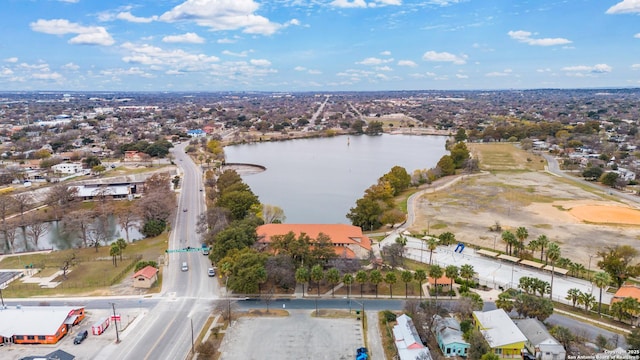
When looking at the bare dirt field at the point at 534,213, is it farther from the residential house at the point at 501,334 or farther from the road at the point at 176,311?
the road at the point at 176,311

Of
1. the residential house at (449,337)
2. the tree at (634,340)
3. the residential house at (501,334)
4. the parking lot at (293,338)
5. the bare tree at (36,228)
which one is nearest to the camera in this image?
the tree at (634,340)

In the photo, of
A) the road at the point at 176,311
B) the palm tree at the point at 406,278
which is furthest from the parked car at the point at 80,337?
the palm tree at the point at 406,278

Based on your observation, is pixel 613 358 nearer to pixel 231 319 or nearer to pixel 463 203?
pixel 231 319

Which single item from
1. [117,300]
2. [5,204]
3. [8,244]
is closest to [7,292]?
[117,300]

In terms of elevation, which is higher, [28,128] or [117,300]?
[28,128]

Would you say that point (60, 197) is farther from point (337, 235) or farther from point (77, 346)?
point (337, 235)

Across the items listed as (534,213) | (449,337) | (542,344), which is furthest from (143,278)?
(534,213)

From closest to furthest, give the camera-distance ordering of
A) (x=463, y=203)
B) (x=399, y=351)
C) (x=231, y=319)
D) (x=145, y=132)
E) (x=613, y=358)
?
(x=613, y=358)
(x=399, y=351)
(x=231, y=319)
(x=463, y=203)
(x=145, y=132)

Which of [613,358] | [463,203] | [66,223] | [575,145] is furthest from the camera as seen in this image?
[575,145]
